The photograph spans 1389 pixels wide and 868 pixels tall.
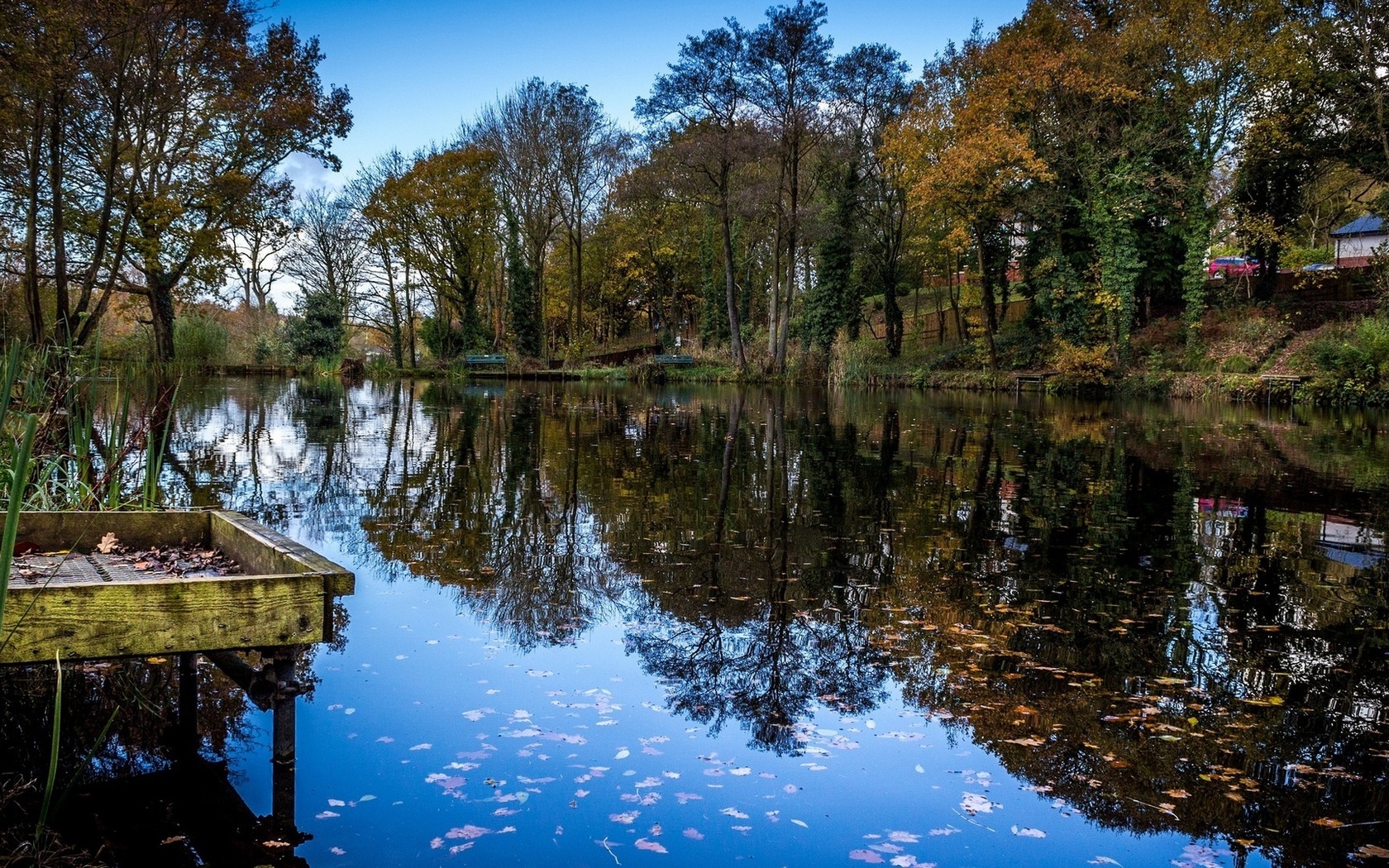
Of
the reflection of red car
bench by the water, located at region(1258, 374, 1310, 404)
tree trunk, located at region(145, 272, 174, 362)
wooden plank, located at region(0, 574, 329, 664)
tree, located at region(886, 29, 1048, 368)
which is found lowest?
wooden plank, located at region(0, 574, 329, 664)

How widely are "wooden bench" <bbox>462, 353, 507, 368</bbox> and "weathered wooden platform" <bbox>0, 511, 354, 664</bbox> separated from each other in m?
38.5

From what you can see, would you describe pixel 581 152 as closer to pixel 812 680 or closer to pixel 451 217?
pixel 451 217

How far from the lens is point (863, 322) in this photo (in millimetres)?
40875

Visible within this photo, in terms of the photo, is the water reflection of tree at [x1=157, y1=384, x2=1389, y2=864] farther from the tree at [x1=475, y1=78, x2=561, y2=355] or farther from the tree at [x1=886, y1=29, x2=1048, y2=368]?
the tree at [x1=475, y1=78, x2=561, y2=355]

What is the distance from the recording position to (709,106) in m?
32.4

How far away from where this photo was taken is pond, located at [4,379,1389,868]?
2.90 m

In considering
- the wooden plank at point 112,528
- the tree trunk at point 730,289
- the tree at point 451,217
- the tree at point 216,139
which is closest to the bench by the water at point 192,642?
the wooden plank at point 112,528

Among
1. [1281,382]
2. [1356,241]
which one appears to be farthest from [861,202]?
[1356,241]

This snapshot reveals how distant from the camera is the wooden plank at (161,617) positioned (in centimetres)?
259

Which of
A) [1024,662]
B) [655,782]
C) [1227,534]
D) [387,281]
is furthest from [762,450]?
[387,281]

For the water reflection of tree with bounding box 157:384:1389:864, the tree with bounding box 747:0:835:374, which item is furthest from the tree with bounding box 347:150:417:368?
the water reflection of tree with bounding box 157:384:1389:864

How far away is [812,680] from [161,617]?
8.55 ft

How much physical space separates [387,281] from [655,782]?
147ft

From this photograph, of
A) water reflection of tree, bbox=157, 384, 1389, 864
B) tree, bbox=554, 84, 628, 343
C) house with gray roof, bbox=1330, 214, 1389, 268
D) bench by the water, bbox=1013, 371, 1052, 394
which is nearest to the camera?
water reflection of tree, bbox=157, 384, 1389, 864
